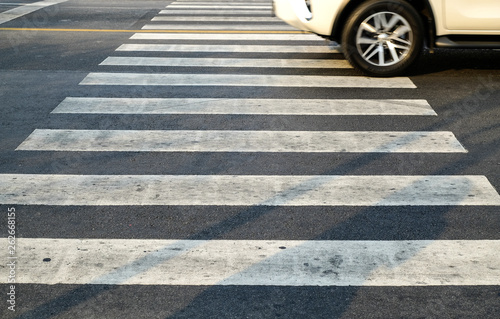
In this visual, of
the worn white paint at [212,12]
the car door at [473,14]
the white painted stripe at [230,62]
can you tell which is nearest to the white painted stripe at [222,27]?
the worn white paint at [212,12]

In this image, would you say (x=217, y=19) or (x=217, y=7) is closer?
(x=217, y=19)

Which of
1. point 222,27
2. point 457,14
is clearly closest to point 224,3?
point 222,27

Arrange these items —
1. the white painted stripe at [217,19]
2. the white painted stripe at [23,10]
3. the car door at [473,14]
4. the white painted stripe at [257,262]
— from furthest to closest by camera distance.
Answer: the white painted stripe at [23,10], the white painted stripe at [217,19], the car door at [473,14], the white painted stripe at [257,262]

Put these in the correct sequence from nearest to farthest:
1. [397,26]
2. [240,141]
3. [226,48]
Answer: [240,141] < [397,26] < [226,48]

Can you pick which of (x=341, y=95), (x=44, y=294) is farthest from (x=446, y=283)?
(x=341, y=95)

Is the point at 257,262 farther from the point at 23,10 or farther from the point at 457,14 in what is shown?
the point at 23,10

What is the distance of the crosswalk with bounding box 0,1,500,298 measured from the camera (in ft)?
13.1

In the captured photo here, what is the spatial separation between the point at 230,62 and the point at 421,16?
2590mm

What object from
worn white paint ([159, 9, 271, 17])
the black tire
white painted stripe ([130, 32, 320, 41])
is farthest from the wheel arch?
worn white paint ([159, 9, 271, 17])

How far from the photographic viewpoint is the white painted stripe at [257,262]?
12.9 feet

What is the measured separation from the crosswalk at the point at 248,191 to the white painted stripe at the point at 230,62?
421 mm

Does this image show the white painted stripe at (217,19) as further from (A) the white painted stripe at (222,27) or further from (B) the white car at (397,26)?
(B) the white car at (397,26)

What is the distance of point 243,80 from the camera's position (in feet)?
27.4

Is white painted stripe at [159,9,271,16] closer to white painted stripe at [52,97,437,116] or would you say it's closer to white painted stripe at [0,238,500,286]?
white painted stripe at [52,97,437,116]
